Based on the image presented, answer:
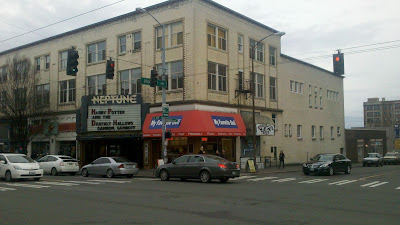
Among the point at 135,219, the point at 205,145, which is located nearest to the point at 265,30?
the point at 205,145

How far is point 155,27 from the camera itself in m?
32.6

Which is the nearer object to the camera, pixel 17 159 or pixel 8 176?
pixel 8 176

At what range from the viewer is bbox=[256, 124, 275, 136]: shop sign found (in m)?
33.4

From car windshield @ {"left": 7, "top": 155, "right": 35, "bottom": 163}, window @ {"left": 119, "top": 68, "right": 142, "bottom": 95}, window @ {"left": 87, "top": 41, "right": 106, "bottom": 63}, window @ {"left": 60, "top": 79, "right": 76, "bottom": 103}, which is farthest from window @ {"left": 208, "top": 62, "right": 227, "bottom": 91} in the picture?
window @ {"left": 60, "top": 79, "right": 76, "bottom": 103}

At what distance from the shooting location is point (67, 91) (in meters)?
40.3

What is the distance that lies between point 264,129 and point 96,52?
17.4 meters

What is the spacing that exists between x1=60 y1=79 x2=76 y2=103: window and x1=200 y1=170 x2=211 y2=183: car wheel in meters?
23.5

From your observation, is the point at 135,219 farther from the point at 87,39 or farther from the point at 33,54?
the point at 33,54

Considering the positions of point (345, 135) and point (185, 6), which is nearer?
point (185, 6)

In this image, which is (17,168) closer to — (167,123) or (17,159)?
(17,159)

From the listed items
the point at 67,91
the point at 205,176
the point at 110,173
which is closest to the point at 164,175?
the point at 205,176

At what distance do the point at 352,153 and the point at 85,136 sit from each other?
37111 mm

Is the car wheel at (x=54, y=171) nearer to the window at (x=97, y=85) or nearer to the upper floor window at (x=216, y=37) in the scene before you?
the window at (x=97, y=85)

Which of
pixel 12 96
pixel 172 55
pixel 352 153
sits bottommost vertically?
pixel 352 153
